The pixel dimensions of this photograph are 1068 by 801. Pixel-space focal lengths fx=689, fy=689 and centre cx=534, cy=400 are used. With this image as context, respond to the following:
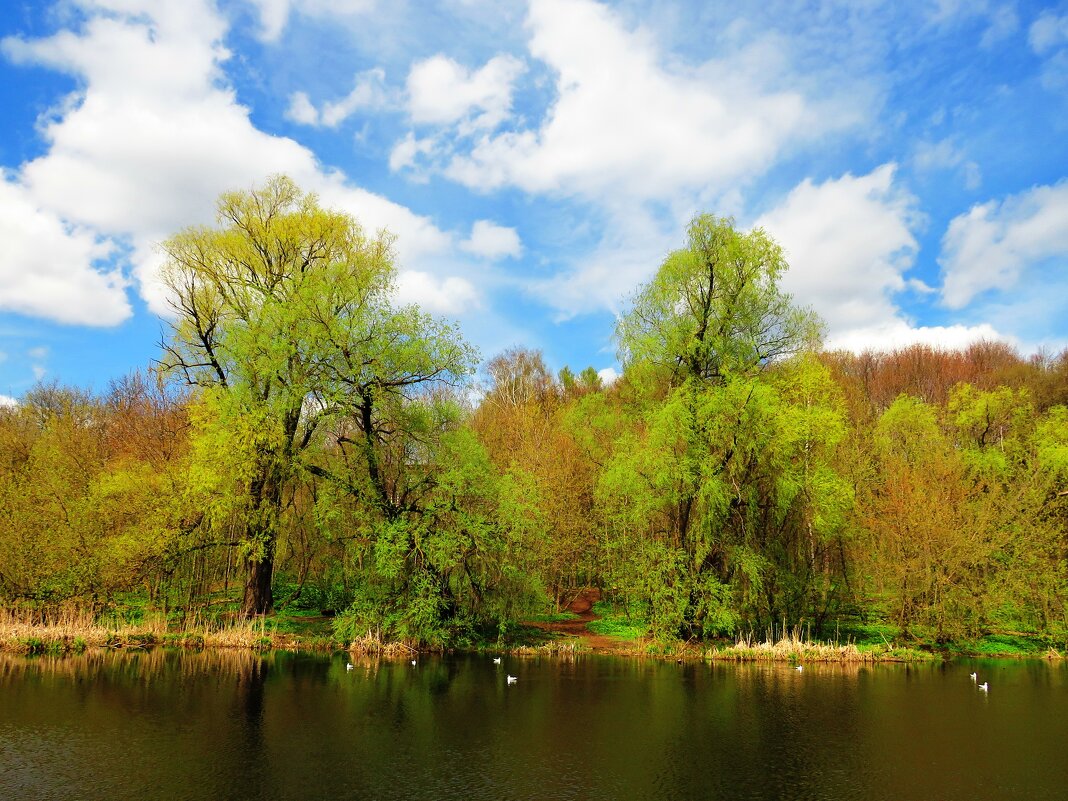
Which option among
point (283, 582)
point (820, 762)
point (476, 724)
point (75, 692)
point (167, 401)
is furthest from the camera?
point (167, 401)

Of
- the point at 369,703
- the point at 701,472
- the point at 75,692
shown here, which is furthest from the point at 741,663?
the point at 75,692

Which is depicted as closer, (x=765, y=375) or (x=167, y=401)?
(x=765, y=375)

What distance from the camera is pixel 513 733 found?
17.8 meters

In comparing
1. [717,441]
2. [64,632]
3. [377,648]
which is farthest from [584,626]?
[64,632]

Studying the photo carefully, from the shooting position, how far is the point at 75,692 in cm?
2088

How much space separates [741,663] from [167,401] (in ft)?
151

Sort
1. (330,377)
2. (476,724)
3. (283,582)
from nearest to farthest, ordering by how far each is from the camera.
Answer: (476,724)
(330,377)
(283,582)

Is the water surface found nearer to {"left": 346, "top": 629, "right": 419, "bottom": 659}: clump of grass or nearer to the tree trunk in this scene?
{"left": 346, "top": 629, "right": 419, "bottom": 659}: clump of grass

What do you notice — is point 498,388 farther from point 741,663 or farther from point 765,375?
point 741,663

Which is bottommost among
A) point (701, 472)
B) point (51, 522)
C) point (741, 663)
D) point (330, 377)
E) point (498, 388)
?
point (741, 663)

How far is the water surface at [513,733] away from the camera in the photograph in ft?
45.8

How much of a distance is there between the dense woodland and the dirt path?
7.54 feet

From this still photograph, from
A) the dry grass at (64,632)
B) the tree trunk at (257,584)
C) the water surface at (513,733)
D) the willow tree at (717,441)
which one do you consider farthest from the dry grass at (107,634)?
the willow tree at (717,441)

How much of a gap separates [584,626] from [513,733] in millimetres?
21666
